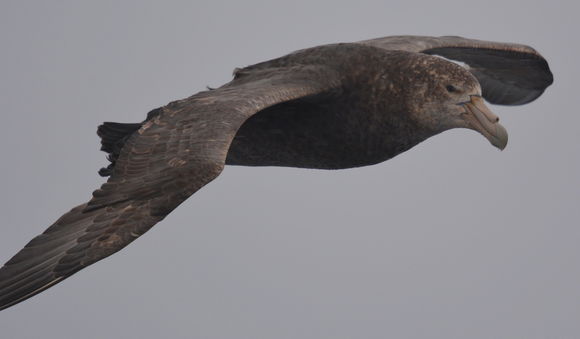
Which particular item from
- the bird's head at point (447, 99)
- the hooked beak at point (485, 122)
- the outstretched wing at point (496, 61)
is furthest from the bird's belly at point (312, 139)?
the outstretched wing at point (496, 61)

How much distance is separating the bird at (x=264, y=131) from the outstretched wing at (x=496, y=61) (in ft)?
1.05

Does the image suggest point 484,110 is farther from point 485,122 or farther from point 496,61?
point 496,61

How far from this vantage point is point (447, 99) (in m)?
12.3

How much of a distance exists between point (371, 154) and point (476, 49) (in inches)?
Answer: 122

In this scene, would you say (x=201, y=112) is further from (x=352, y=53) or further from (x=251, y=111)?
(x=352, y=53)

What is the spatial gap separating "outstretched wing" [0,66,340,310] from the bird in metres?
0.01

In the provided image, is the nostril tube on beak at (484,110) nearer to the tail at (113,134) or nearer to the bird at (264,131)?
the bird at (264,131)

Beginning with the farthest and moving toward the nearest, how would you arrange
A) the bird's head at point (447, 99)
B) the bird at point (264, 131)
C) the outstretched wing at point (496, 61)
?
the outstretched wing at point (496, 61) → the bird's head at point (447, 99) → the bird at point (264, 131)

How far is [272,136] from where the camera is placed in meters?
12.9

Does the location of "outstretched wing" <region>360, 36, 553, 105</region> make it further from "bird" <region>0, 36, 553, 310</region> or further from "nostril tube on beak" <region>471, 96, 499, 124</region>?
"nostril tube on beak" <region>471, 96, 499, 124</region>

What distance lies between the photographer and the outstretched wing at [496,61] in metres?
14.6

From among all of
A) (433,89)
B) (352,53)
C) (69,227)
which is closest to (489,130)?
(433,89)

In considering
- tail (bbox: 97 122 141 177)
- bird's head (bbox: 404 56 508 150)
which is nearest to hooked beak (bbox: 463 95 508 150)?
bird's head (bbox: 404 56 508 150)

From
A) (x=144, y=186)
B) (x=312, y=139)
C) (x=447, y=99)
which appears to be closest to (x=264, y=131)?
(x=312, y=139)
